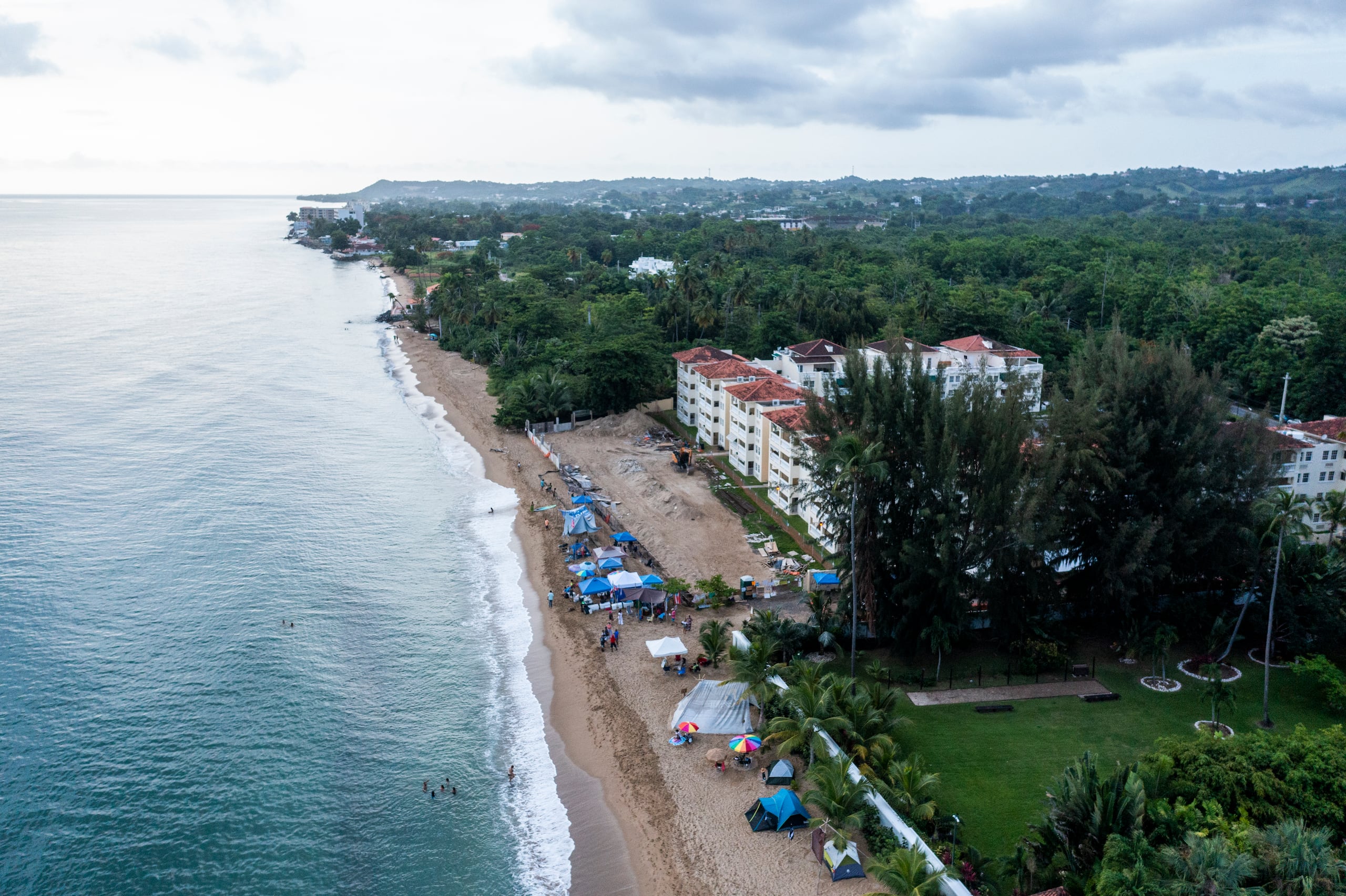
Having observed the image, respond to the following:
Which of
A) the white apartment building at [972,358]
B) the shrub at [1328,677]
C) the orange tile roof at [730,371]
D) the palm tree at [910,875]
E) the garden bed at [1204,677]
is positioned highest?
the orange tile roof at [730,371]

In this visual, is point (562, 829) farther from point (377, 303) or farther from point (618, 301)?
point (377, 303)

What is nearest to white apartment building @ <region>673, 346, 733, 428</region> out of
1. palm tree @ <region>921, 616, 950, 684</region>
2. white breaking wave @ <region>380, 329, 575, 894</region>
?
white breaking wave @ <region>380, 329, 575, 894</region>

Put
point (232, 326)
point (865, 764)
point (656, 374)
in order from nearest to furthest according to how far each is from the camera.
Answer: point (865, 764), point (656, 374), point (232, 326)

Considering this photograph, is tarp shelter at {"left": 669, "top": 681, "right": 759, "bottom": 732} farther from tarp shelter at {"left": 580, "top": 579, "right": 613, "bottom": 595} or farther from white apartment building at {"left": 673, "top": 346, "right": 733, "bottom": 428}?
white apartment building at {"left": 673, "top": 346, "right": 733, "bottom": 428}

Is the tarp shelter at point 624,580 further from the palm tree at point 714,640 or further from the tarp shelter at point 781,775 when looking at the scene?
the tarp shelter at point 781,775

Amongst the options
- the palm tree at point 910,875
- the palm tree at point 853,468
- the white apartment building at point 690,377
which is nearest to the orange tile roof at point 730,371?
the white apartment building at point 690,377

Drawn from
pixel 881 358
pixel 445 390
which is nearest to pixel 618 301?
pixel 445 390

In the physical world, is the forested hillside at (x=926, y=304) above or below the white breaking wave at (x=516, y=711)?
above

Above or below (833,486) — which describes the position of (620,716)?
below
